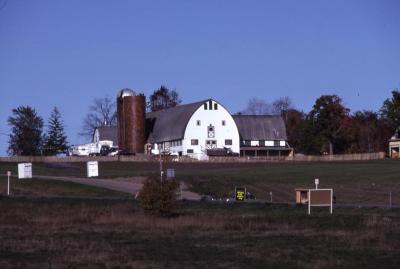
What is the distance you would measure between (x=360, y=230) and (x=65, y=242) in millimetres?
11649

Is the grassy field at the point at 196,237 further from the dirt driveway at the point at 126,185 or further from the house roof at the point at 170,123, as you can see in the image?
the house roof at the point at 170,123

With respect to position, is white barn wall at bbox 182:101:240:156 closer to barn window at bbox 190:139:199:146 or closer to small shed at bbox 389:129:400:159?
barn window at bbox 190:139:199:146

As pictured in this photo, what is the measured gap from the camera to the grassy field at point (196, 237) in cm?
2123

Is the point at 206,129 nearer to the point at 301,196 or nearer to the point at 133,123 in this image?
→ the point at 133,123

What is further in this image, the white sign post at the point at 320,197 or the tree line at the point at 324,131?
the tree line at the point at 324,131

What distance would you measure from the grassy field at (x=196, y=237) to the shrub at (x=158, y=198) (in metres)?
0.65

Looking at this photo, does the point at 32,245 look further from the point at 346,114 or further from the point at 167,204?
the point at 346,114

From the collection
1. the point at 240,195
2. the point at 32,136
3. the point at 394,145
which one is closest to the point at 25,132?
the point at 32,136

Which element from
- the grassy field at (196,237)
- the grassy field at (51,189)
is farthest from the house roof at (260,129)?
the grassy field at (196,237)

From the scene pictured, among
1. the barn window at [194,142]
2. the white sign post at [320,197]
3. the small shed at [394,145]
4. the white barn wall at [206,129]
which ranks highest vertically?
the white barn wall at [206,129]

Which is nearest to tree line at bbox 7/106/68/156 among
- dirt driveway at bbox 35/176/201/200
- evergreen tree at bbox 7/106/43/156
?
evergreen tree at bbox 7/106/43/156

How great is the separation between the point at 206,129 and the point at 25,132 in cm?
3439

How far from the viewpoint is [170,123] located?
14450 centimetres

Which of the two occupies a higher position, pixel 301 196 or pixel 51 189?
pixel 51 189
